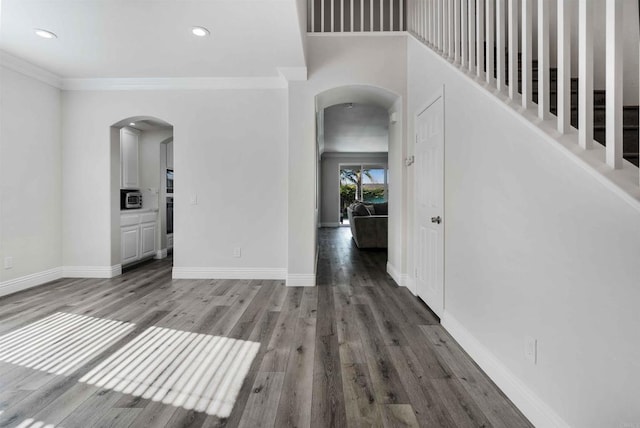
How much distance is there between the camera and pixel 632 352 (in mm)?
992

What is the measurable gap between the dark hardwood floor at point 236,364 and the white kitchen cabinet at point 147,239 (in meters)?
1.62

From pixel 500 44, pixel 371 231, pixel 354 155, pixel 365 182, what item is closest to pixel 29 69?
pixel 500 44

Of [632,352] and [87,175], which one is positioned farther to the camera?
[87,175]

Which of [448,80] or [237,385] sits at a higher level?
[448,80]

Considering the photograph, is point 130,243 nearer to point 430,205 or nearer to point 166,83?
point 166,83

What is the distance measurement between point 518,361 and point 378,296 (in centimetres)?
177

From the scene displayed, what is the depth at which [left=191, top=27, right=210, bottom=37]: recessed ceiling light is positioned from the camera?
2727 millimetres

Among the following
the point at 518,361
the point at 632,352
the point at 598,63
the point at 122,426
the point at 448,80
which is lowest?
the point at 122,426

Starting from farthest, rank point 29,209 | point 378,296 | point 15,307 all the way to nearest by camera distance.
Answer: point 29,209 → point 378,296 → point 15,307

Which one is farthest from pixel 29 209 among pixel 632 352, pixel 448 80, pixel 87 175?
pixel 632 352

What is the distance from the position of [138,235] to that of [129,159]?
127 centimetres

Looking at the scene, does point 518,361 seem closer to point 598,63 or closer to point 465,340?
point 465,340

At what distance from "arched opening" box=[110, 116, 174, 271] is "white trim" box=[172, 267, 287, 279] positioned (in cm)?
104

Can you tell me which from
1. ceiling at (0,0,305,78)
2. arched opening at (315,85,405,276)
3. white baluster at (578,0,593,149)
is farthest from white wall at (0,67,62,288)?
white baluster at (578,0,593,149)
